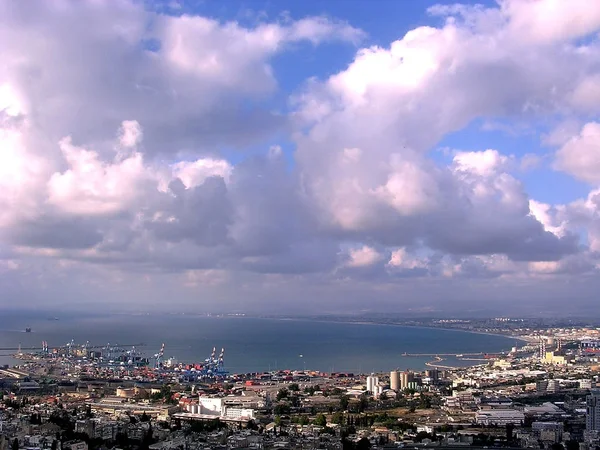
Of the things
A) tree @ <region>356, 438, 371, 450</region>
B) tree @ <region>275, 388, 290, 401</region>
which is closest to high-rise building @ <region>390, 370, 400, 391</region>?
tree @ <region>275, 388, 290, 401</region>

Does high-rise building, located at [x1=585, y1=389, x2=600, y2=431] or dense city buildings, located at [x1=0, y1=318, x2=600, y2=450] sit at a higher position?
high-rise building, located at [x1=585, y1=389, x2=600, y2=431]

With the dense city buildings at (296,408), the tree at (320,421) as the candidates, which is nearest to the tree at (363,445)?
the dense city buildings at (296,408)

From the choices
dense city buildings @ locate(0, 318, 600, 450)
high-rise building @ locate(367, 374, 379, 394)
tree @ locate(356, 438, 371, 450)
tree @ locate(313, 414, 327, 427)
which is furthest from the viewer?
high-rise building @ locate(367, 374, 379, 394)

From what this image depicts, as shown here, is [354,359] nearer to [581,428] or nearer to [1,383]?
[1,383]

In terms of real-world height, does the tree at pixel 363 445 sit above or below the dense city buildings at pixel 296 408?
above

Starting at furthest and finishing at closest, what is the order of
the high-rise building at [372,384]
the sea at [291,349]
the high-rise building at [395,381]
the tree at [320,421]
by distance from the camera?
the sea at [291,349]
the high-rise building at [395,381]
the high-rise building at [372,384]
the tree at [320,421]

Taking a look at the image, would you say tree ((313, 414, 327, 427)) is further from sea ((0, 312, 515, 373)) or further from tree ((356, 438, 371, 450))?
sea ((0, 312, 515, 373))

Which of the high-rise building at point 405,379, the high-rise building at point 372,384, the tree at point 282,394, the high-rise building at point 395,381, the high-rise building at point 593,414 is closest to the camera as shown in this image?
the high-rise building at point 593,414

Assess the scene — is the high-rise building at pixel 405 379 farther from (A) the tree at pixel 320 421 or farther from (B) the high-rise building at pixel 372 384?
(A) the tree at pixel 320 421

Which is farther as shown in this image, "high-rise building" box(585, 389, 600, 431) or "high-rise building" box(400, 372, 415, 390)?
"high-rise building" box(400, 372, 415, 390)

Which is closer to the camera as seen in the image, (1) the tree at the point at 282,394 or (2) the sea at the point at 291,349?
(1) the tree at the point at 282,394

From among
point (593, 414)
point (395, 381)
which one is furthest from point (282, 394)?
point (593, 414)

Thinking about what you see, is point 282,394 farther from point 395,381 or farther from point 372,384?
point 395,381
